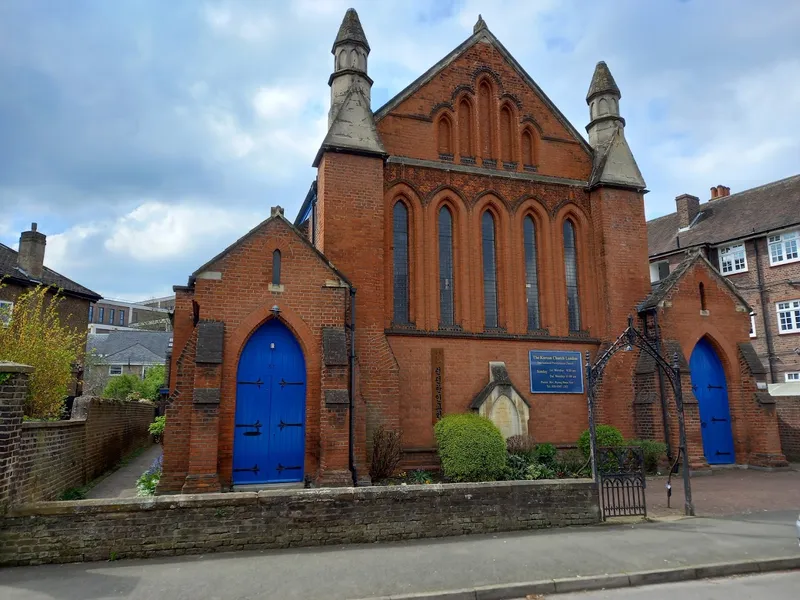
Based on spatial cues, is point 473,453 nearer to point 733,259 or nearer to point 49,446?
point 49,446

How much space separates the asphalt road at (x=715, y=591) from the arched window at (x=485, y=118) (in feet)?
42.5

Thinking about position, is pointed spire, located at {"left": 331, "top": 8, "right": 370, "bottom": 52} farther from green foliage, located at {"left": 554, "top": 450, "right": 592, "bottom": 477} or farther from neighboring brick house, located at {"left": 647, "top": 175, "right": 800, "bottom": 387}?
neighboring brick house, located at {"left": 647, "top": 175, "right": 800, "bottom": 387}

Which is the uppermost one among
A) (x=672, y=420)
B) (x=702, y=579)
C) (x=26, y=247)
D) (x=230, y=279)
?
(x=26, y=247)

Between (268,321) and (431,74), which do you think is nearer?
(268,321)

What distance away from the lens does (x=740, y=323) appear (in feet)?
57.9

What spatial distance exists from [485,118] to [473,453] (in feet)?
34.4

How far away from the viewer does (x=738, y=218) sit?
98.1 ft

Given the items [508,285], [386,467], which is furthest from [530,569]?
[508,285]

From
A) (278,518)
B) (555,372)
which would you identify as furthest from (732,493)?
(278,518)

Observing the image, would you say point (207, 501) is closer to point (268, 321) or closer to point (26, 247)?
point (268, 321)

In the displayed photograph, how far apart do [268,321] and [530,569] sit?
799 centimetres

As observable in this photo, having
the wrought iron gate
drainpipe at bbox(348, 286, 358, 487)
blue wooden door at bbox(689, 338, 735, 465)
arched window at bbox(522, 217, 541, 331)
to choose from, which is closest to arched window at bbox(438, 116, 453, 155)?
arched window at bbox(522, 217, 541, 331)

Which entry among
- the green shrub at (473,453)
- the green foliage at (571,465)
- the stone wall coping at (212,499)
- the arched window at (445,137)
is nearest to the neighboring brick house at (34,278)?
the arched window at (445,137)

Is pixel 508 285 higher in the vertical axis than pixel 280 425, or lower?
higher
